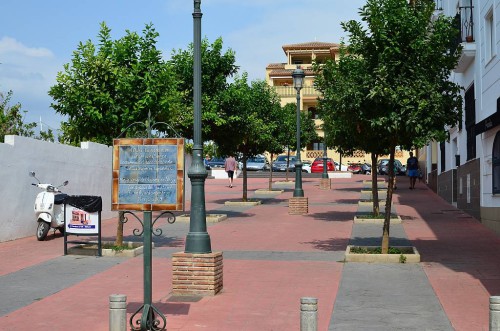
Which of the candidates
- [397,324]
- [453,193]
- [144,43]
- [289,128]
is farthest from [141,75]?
[289,128]

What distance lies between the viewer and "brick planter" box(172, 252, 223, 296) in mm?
11031

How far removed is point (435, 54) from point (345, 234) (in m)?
6.65

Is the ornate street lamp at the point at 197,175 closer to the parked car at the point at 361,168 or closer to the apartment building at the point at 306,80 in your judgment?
the parked car at the point at 361,168

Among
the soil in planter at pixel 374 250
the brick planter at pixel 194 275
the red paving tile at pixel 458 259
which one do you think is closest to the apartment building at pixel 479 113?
the red paving tile at pixel 458 259

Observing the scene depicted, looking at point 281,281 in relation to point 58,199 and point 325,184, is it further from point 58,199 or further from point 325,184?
point 325,184

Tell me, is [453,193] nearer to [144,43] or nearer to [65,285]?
[144,43]

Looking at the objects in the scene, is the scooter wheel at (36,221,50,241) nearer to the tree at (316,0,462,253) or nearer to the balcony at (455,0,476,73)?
the tree at (316,0,462,253)

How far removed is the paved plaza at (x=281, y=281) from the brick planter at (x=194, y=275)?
202 mm

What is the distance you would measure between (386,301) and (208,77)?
14.3 metres

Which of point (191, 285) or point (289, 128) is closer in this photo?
point (191, 285)

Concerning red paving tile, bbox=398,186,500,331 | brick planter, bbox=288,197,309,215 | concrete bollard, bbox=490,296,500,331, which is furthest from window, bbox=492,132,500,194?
concrete bollard, bbox=490,296,500,331

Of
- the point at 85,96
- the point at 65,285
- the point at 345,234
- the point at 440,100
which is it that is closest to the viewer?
the point at 65,285

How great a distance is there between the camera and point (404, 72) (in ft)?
46.2

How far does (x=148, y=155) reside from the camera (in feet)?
30.7
